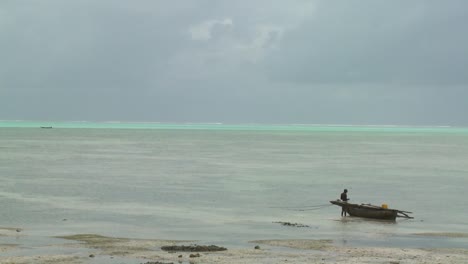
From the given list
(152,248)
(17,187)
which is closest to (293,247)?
(152,248)

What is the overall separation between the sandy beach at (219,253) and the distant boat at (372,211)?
10.4 metres

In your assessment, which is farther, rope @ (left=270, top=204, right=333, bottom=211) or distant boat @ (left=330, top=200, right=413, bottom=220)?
rope @ (left=270, top=204, right=333, bottom=211)

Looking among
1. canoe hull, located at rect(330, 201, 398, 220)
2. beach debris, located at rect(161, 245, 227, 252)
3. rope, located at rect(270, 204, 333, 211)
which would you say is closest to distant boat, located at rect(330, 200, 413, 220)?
canoe hull, located at rect(330, 201, 398, 220)

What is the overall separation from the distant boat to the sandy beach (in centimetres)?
1037

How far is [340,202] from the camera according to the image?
4288 centimetres

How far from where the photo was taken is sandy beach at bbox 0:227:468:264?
26359 millimetres

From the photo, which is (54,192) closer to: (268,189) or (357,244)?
(268,189)

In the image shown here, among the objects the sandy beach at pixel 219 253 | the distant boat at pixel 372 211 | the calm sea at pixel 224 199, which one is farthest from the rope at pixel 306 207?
the sandy beach at pixel 219 253

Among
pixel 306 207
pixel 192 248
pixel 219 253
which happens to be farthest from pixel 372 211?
pixel 192 248

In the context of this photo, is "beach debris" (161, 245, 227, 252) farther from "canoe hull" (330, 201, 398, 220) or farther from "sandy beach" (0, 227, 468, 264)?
"canoe hull" (330, 201, 398, 220)

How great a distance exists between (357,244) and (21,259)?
49.2 feet

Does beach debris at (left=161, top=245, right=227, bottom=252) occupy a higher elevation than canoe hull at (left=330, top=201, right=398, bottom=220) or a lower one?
lower

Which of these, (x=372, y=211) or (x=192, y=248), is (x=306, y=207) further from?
(x=192, y=248)

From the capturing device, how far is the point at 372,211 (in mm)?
41719
